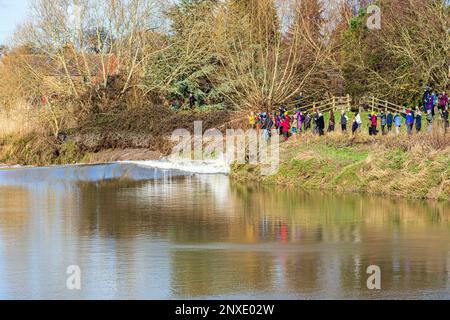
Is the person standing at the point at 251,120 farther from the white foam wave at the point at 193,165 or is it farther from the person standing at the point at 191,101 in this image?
the person standing at the point at 191,101

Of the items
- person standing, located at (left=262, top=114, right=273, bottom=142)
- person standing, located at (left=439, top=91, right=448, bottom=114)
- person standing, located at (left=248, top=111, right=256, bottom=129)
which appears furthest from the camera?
person standing, located at (left=248, top=111, right=256, bottom=129)

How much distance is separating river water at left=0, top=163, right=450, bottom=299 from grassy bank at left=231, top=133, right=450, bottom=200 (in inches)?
43.4

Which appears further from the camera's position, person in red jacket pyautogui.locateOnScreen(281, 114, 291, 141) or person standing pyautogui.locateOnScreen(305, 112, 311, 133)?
person standing pyautogui.locateOnScreen(305, 112, 311, 133)

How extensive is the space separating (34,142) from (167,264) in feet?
122

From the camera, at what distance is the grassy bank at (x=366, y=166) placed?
30067 millimetres

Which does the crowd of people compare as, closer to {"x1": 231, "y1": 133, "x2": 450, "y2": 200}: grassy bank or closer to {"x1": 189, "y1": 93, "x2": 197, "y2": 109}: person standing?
{"x1": 231, "y1": 133, "x2": 450, "y2": 200}: grassy bank

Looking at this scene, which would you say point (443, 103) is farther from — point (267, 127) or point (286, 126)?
point (267, 127)

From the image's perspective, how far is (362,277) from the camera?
17250mm

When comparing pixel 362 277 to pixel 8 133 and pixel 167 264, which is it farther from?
pixel 8 133

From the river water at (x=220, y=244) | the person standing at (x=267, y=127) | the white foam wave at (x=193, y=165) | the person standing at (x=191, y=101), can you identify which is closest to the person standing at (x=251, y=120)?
the person standing at (x=267, y=127)

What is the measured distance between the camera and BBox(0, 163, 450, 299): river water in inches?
651

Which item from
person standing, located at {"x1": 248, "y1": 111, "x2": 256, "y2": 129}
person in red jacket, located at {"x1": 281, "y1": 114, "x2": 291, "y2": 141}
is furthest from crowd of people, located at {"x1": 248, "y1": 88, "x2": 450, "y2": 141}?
person standing, located at {"x1": 248, "y1": 111, "x2": 256, "y2": 129}

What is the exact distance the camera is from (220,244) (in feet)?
70.1
